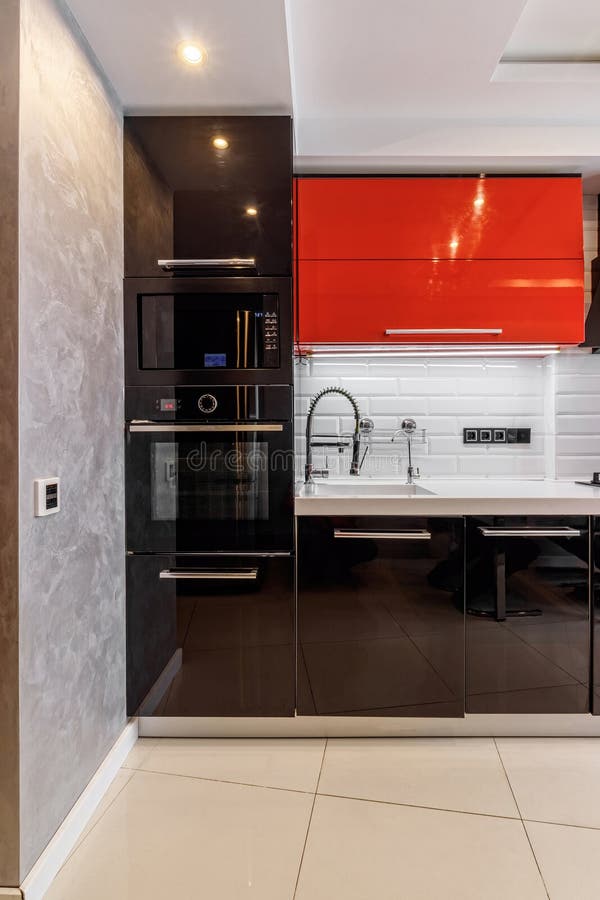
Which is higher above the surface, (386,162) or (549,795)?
(386,162)

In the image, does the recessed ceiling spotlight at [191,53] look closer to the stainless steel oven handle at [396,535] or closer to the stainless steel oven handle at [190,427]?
the stainless steel oven handle at [190,427]

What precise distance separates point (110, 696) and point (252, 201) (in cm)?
182

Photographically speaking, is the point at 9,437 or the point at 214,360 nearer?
the point at 9,437

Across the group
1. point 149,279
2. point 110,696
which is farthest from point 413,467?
point 110,696

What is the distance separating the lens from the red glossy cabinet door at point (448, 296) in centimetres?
226

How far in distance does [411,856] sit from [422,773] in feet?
1.26

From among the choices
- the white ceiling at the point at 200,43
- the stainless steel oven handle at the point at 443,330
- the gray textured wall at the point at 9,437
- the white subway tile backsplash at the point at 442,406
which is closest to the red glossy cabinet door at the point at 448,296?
the stainless steel oven handle at the point at 443,330

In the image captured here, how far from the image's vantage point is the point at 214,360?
1.97m

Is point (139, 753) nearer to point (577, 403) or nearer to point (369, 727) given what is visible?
point (369, 727)

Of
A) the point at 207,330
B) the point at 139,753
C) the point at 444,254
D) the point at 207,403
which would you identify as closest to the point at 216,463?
the point at 207,403

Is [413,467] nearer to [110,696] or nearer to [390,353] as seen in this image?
[390,353]

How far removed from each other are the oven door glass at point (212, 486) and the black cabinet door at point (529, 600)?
2.38ft

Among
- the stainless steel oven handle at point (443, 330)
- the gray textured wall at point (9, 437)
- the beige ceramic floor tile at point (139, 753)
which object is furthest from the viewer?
the stainless steel oven handle at point (443, 330)

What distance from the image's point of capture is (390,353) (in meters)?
2.52
